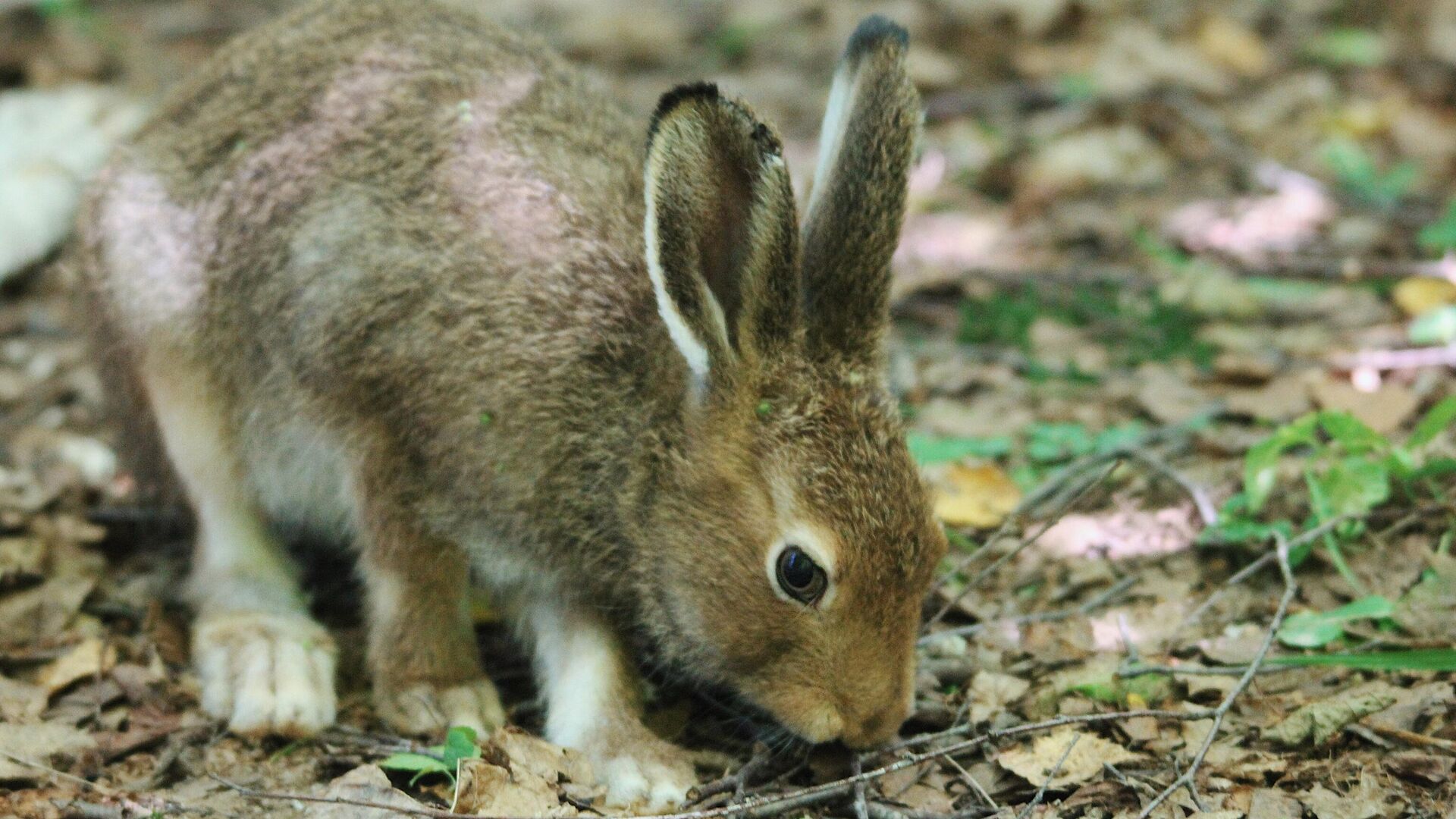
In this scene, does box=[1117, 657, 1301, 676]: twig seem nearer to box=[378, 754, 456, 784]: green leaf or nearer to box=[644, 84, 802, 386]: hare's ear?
box=[644, 84, 802, 386]: hare's ear

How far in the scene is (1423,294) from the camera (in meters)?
6.80

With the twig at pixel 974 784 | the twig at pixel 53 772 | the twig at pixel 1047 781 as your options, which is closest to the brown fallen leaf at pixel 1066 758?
the twig at pixel 1047 781

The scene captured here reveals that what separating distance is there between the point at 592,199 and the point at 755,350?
0.92 meters

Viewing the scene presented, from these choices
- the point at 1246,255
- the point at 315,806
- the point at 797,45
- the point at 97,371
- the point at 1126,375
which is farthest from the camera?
the point at 797,45

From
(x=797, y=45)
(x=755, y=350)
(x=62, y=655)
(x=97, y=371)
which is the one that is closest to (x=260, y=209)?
(x=97, y=371)

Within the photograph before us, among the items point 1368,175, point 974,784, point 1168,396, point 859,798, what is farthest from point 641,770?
point 1368,175

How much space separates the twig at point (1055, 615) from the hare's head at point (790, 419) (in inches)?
31.1

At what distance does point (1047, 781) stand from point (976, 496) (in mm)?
1806

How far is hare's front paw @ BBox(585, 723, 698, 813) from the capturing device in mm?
4391

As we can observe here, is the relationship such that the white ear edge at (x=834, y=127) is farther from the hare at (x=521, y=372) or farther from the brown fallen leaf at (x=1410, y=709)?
the brown fallen leaf at (x=1410, y=709)

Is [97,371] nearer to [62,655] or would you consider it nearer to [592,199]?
[62,655]

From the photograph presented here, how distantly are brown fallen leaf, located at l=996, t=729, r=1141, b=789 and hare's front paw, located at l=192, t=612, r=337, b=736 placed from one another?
7.39 feet

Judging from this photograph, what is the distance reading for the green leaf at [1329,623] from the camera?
4.62 m

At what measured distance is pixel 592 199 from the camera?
493 centimetres
